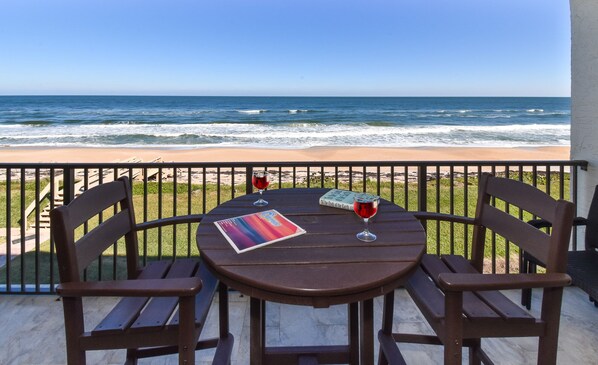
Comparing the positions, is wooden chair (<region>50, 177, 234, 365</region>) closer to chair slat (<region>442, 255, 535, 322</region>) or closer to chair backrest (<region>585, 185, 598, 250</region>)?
chair slat (<region>442, 255, 535, 322</region>)

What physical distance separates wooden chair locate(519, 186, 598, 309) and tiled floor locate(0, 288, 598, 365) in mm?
227

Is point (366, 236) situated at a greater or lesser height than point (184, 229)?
greater

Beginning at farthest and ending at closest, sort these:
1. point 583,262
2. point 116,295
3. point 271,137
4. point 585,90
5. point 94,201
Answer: point 271,137 < point 585,90 < point 583,262 < point 94,201 < point 116,295

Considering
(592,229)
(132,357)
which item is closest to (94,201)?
(132,357)

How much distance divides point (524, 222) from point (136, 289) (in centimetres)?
142

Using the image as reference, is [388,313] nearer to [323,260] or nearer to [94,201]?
[323,260]

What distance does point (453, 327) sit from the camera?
3.20ft

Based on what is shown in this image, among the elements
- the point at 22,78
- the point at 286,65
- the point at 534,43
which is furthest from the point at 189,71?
the point at 534,43

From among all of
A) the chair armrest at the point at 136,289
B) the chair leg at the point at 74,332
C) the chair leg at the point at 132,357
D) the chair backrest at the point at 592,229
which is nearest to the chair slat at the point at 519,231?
→ the chair backrest at the point at 592,229

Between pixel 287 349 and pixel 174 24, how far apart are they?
18.6 metres

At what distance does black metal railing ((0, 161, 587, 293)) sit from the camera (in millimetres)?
2279

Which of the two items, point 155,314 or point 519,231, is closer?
point 155,314

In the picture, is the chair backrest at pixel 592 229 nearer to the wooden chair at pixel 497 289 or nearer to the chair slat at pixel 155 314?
the wooden chair at pixel 497 289

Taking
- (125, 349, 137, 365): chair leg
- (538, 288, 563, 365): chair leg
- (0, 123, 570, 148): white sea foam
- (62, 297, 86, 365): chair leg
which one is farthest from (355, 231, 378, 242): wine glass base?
(0, 123, 570, 148): white sea foam
